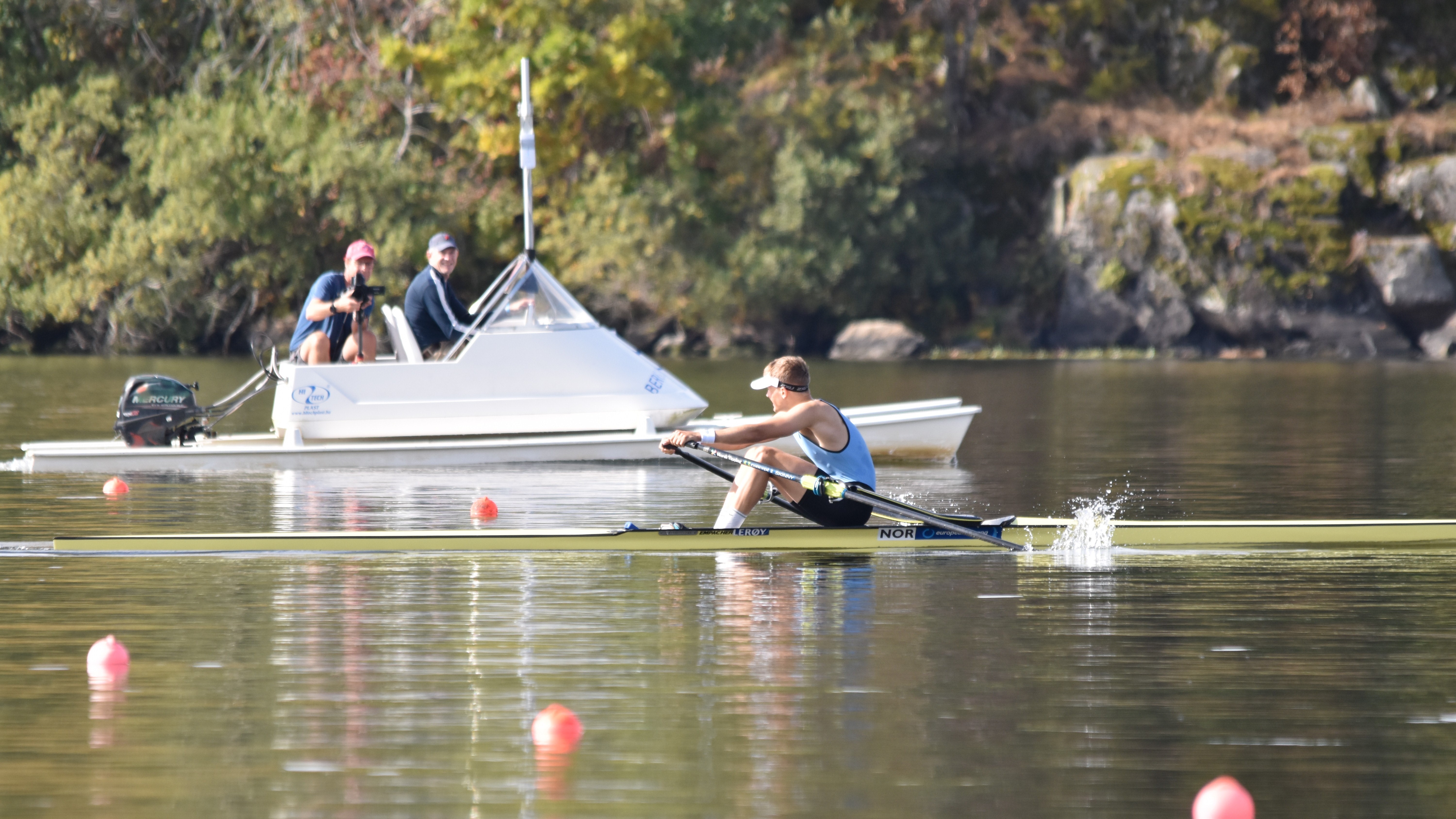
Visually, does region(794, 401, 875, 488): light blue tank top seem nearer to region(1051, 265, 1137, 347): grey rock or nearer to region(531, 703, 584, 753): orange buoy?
region(531, 703, 584, 753): orange buoy

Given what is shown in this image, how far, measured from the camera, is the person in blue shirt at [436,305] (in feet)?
54.4

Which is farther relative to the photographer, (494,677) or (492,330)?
(492,330)

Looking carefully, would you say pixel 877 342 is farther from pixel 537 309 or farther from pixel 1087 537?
pixel 1087 537

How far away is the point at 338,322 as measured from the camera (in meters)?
16.8

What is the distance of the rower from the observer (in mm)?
10836

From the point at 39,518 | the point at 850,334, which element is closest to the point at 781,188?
the point at 850,334

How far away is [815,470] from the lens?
36.5 feet

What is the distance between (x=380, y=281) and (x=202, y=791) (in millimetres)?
33614

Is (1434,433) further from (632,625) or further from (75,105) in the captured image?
(75,105)

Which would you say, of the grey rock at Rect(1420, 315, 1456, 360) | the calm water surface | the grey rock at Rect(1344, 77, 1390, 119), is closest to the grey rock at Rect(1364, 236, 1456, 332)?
the grey rock at Rect(1420, 315, 1456, 360)

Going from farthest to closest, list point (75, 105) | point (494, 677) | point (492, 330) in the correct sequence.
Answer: point (75, 105)
point (492, 330)
point (494, 677)

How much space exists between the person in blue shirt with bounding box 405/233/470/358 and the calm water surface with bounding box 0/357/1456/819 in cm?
310

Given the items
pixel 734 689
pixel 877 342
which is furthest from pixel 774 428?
pixel 877 342

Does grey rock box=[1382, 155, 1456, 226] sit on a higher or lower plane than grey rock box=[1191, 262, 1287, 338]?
higher
